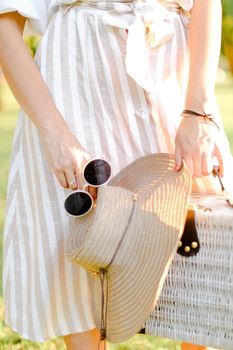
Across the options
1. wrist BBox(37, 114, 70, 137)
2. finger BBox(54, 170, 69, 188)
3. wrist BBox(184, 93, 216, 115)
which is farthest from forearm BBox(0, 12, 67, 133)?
wrist BBox(184, 93, 216, 115)

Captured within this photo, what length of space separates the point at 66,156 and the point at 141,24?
17.0 inches

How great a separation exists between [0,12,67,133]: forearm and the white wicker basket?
0.46m

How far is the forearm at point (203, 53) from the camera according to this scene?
2586 millimetres

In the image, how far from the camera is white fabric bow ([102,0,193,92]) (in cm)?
263

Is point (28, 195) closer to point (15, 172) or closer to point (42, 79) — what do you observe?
point (15, 172)

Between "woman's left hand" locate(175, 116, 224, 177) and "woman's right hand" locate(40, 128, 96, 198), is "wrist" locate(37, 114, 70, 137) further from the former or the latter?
"woman's left hand" locate(175, 116, 224, 177)

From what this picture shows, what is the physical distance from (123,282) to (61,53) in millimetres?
689

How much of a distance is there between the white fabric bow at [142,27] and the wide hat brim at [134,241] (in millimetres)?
355

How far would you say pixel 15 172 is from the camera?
9.23ft

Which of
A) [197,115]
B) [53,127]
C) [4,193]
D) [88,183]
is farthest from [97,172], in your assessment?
[4,193]

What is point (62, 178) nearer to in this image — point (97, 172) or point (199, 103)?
point (97, 172)

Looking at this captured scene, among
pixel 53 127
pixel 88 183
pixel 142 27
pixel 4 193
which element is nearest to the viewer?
pixel 88 183

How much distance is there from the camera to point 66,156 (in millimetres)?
2506

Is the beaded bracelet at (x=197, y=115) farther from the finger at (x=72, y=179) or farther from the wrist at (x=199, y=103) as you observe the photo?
the finger at (x=72, y=179)
